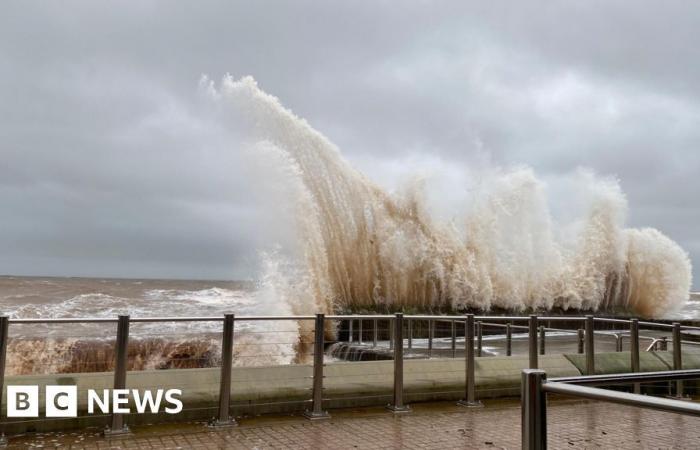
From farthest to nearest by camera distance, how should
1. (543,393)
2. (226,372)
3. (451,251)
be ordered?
1. (451,251)
2. (226,372)
3. (543,393)

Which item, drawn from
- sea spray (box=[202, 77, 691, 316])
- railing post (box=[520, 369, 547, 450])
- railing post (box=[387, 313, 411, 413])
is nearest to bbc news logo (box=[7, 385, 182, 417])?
railing post (box=[387, 313, 411, 413])

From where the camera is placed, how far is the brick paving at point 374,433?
407cm

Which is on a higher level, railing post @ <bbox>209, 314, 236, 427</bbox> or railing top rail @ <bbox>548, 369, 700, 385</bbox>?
railing top rail @ <bbox>548, 369, 700, 385</bbox>

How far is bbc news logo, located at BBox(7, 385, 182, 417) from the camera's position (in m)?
5.83

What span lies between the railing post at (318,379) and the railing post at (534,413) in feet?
14.7

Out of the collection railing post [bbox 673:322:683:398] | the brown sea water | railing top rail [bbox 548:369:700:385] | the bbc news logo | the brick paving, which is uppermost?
railing top rail [bbox 548:369:700:385]

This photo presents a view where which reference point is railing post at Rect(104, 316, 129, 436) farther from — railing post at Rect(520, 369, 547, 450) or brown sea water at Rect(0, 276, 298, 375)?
railing post at Rect(520, 369, 547, 450)

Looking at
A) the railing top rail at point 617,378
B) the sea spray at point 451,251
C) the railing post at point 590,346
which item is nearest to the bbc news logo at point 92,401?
the railing top rail at point 617,378

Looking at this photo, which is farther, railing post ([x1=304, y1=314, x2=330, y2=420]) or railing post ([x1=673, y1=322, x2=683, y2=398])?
railing post ([x1=673, y1=322, x2=683, y2=398])

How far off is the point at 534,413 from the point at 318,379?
4638 mm

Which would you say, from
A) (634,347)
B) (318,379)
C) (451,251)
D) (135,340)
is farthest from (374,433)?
(451,251)

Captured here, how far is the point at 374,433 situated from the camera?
6375 mm

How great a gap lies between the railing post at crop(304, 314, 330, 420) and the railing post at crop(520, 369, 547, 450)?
4.49 metres

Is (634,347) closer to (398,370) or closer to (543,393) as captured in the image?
(398,370)
